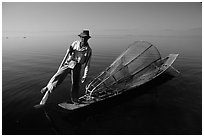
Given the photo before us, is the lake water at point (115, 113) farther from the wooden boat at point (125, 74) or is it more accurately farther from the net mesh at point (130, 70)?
the net mesh at point (130, 70)

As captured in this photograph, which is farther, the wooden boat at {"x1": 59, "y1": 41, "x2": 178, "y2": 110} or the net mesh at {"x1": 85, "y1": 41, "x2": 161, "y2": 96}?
the net mesh at {"x1": 85, "y1": 41, "x2": 161, "y2": 96}

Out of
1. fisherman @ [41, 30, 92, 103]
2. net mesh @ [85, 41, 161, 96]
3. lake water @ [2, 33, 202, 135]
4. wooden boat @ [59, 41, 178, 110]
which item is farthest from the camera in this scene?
net mesh @ [85, 41, 161, 96]

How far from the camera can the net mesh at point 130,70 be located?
1079cm

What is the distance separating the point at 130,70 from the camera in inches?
506

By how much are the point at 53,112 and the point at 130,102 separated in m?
4.22

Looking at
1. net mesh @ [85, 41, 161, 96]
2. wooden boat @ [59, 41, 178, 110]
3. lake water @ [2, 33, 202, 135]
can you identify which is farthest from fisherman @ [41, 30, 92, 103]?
net mesh @ [85, 41, 161, 96]

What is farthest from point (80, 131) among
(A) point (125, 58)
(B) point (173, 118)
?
(A) point (125, 58)

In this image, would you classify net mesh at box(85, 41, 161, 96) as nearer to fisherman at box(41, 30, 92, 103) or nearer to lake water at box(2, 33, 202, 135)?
lake water at box(2, 33, 202, 135)

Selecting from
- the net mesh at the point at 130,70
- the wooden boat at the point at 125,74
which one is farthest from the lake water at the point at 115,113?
the net mesh at the point at 130,70

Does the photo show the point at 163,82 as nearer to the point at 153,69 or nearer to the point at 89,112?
the point at 153,69

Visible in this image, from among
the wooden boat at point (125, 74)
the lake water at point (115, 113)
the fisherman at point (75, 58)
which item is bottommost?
the lake water at point (115, 113)

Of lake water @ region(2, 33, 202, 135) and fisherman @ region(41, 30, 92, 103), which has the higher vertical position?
fisherman @ region(41, 30, 92, 103)

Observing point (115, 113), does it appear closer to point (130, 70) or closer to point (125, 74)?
point (125, 74)

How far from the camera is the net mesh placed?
425 inches
